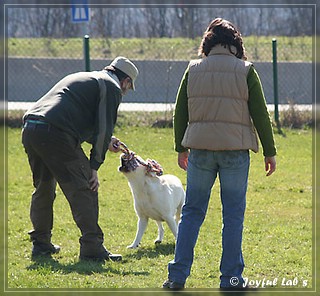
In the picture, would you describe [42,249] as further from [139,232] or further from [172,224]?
[172,224]

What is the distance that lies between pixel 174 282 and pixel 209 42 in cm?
163

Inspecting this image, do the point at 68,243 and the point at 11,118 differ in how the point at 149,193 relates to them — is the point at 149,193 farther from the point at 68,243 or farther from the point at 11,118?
the point at 11,118

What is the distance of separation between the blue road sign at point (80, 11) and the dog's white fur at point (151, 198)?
823cm

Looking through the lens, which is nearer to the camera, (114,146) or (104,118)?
(104,118)

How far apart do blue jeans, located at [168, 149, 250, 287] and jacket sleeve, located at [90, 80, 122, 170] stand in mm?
1013

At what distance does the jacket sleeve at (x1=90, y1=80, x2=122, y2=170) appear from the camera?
5.93 metres

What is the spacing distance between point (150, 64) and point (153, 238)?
10.8 meters

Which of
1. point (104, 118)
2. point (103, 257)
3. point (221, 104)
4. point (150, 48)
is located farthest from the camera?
point (150, 48)

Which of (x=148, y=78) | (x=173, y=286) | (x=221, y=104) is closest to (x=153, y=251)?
(x=173, y=286)

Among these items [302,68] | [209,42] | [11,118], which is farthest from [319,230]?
[302,68]

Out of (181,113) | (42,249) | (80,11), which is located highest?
(80,11)

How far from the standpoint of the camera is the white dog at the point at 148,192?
6.50m

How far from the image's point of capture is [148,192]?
658 centimetres

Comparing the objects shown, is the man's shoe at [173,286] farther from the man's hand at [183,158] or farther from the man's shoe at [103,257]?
the man's shoe at [103,257]
